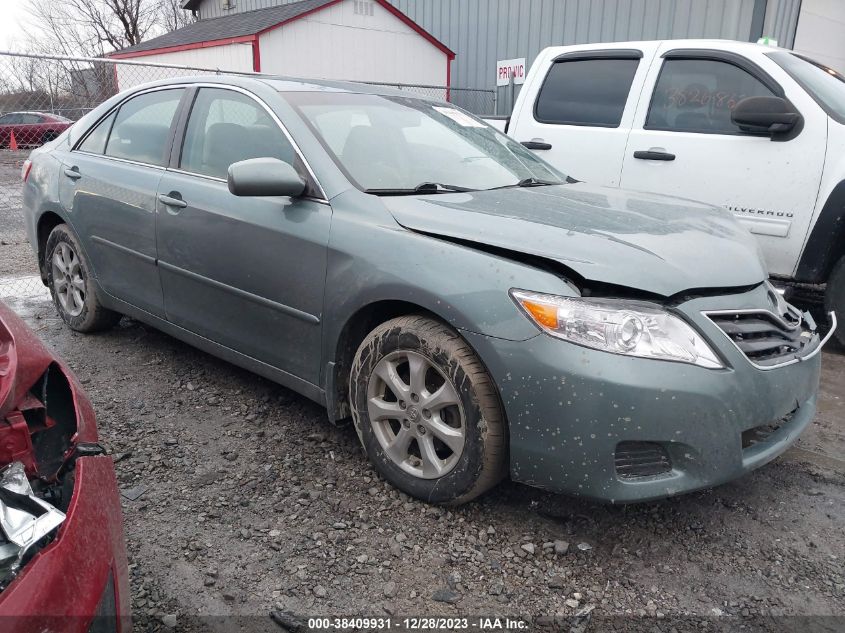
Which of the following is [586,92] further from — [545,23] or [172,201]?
[545,23]

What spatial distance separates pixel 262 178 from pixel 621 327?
4.96ft

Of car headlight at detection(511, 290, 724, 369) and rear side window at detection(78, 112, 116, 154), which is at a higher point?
rear side window at detection(78, 112, 116, 154)

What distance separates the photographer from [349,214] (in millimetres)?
2756

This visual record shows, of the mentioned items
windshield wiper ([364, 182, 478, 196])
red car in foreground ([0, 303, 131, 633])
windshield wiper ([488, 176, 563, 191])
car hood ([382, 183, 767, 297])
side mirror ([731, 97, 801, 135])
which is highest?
side mirror ([731, 97, 801, 135])

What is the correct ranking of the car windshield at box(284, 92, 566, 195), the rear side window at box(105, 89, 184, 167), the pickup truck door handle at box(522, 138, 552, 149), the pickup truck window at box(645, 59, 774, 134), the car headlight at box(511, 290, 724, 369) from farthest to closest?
the pickup truck door handle at box(522, 138, 552, 149), the pickup truck window at box(645, 59, 774, 134), the rear side window at box(105, 89, 184, 167), the car windshield at box(284, 92, 566, 195), the car headlight at box(511, 290, 724, 369)

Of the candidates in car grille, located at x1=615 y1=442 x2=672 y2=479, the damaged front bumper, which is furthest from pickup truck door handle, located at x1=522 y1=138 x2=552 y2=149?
car grille, located at x1=615 y1=442 x2=672 y2=479

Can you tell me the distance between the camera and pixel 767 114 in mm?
4254

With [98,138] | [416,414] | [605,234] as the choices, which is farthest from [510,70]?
[416,414]

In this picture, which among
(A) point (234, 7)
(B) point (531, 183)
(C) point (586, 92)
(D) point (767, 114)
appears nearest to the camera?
(B) point (531, 183)

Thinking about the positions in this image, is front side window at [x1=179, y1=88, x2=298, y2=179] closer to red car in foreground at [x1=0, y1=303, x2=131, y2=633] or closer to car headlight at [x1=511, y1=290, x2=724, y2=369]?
car headlight at [x1=511, y1=290, x2=724, y2=369]

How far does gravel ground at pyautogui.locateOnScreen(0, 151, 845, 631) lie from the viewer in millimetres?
2164

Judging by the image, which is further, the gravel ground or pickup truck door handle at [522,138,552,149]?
pickup truck door handle at [522,138,552,149]

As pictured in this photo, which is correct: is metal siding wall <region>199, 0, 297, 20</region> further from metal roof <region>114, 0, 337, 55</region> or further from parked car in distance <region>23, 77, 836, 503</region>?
parked car in distance <region>23, 77, 836, 503</region>

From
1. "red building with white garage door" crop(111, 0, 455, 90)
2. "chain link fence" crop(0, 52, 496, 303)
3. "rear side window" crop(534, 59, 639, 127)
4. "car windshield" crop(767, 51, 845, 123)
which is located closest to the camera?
"car windshield" crop(767, 51, 845, 123)
